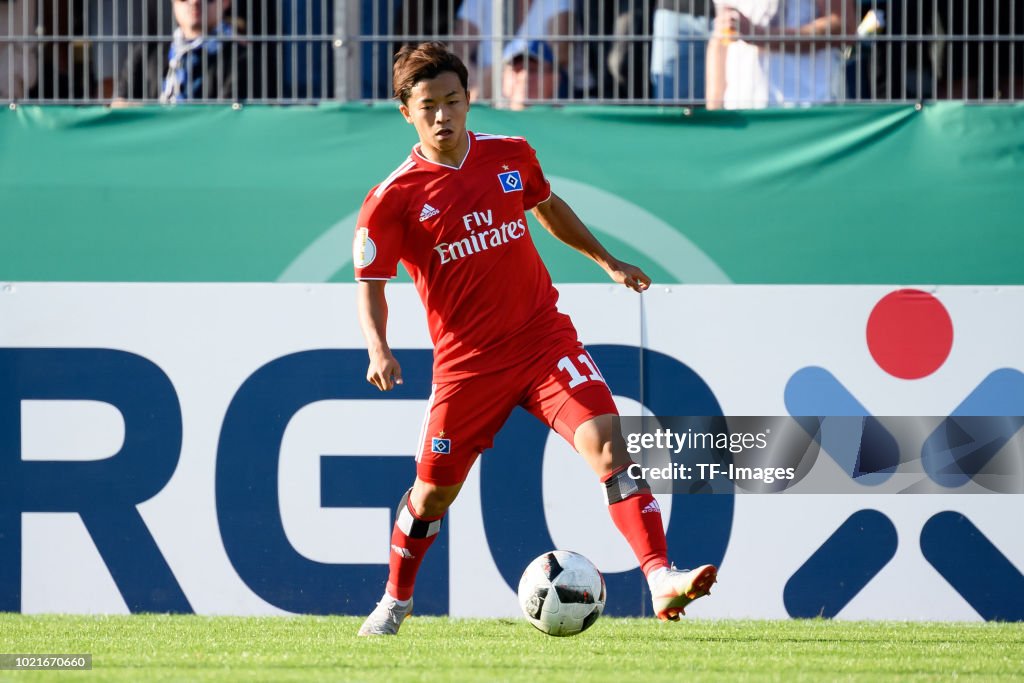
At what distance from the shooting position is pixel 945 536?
22.1 feet

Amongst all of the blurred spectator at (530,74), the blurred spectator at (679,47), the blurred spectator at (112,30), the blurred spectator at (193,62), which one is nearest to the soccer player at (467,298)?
the blurred spectator at (530,74)

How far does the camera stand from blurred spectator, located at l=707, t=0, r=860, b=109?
7168 mm

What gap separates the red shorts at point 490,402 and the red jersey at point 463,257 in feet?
0.19

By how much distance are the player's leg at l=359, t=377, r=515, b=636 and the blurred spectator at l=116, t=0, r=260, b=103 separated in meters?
2.67

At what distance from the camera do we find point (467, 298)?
541cm

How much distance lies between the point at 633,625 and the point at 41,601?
2.97 metres

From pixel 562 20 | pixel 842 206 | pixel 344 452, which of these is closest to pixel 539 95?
pixel 562 20

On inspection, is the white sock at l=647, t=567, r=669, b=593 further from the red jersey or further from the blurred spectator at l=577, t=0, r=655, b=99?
the blurred spectator at l=577, t=0, r=655, b=99

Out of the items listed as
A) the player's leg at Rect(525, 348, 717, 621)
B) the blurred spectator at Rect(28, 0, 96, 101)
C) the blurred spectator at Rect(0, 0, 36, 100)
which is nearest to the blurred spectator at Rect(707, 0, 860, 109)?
the player's leg at Rect(525, 348, 717, 621)

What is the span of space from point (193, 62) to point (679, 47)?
2.59m

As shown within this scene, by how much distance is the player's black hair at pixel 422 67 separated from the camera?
17.4ft

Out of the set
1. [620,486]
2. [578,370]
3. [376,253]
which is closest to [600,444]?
[620,486]

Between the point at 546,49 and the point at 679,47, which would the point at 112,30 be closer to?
the point at 546,49

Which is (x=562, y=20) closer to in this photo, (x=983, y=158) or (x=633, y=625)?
(x=983, y=158)
